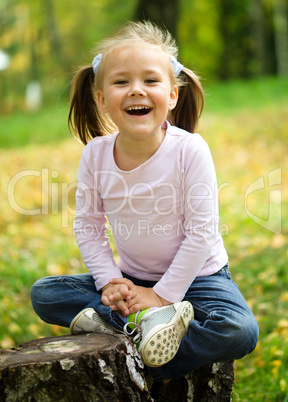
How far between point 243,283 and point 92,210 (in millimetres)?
1916

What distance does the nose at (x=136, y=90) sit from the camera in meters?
2.07

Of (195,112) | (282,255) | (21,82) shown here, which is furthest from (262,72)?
(195,112)

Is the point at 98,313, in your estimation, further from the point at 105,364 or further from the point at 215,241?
the point at 215,241

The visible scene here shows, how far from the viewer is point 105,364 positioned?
176cm

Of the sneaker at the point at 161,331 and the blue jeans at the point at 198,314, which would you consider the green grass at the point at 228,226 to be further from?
the sneaker at the point at 161,331

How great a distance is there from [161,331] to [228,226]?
11.3 feet

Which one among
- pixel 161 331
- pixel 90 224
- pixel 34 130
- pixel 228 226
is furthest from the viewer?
pixel 34 130

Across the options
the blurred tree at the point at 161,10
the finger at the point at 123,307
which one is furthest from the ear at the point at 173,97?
the blurred tree at the point at 161,10

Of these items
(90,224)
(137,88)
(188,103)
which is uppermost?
(137,88)

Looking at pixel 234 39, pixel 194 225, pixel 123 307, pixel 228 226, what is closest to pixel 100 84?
pixel 194 225

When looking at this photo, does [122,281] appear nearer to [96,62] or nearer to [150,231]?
[150,231]

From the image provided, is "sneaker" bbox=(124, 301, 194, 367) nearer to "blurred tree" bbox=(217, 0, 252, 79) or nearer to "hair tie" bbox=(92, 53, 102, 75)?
"hair tie" bbox=(92, 53, 102, 75)

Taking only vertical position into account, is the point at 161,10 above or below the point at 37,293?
above

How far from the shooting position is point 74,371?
1.72 m
